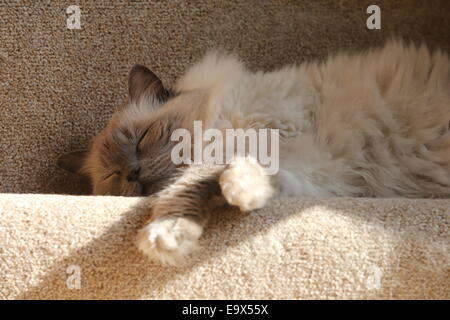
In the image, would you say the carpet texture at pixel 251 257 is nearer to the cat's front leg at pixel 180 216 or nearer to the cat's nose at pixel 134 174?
the cat's front leg at pixel 180 216

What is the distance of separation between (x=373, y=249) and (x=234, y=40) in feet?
3.95

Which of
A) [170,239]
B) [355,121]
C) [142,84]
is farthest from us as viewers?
[142,84]

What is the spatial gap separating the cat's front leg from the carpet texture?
0.11 feet

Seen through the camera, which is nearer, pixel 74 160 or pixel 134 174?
pixel 134 174

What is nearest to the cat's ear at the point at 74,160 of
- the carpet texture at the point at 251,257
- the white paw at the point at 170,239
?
the carpet texture at the point at 251,257

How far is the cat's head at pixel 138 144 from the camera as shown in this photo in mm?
1511

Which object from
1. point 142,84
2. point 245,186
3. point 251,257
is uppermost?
point 142,84

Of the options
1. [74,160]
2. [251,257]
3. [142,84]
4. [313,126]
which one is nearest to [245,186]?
[251,257]

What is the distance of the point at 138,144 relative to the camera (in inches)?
62.5

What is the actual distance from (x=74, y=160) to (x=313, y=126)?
0.89 metres

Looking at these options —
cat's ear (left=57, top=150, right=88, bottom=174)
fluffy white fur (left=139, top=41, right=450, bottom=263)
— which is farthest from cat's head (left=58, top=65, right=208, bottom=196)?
fluffy white fur (left=139, top=41, right=450, bottom=263)

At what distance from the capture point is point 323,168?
1.44 m

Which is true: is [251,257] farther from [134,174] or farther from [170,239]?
[134,174]
